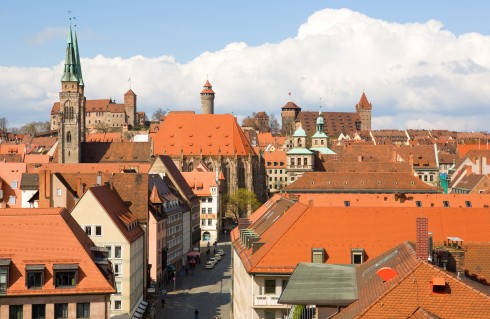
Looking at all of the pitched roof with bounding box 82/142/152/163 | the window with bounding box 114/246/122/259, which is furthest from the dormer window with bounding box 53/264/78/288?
the pitched roof with bounding box 82/142/152/163

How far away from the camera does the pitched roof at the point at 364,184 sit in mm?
132125

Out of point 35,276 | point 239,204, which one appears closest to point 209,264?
point 239,204

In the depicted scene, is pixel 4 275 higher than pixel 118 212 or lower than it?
lower

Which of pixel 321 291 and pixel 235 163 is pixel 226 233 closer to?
pixel 235 163

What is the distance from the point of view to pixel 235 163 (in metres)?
177

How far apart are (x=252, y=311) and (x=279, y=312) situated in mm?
1637

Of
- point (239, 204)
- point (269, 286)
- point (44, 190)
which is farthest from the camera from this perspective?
point (239, 204)

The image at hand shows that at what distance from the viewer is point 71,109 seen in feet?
579

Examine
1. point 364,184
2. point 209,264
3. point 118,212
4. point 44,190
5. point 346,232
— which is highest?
point 364,184

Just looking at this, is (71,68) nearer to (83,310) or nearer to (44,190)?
(44,190)

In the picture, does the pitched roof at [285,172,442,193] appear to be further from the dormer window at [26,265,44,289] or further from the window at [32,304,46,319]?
the window at [32,304,46,319]

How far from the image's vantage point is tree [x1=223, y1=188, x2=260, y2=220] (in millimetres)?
164125

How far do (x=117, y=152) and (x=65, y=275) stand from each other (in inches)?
4932

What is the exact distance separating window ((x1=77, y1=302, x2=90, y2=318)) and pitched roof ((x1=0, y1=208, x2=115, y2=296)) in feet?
2.56
